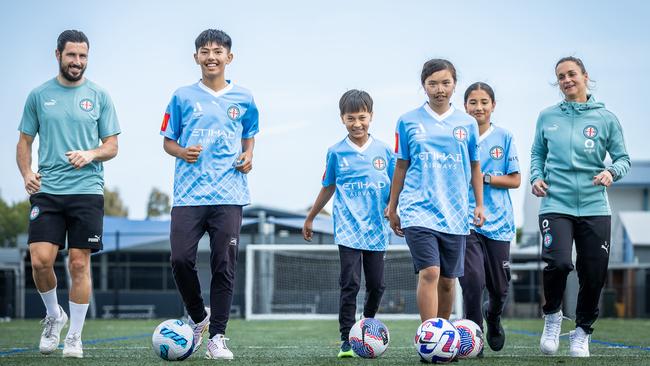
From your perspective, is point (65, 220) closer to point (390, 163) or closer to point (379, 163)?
point (379, 163)

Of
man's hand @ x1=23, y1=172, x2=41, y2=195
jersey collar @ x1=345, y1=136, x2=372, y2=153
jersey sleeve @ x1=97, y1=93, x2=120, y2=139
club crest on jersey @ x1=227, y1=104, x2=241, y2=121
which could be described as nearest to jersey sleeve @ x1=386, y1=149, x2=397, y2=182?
jersey collar @ x1=345, y1=136, x2=372, y2=153

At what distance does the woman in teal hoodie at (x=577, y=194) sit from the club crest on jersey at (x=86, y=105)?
10.6 feet

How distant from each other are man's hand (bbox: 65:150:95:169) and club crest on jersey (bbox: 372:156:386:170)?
229cm

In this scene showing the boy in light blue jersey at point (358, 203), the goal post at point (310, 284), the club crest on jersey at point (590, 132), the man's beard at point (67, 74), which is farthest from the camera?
the goal post at point (310, 284)

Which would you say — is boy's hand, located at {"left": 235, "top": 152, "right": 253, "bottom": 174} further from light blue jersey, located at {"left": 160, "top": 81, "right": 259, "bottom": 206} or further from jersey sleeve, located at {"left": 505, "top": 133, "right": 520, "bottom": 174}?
jersey sleeve, located at {"left": 505, "top": 133, "right": 520, "bottom": 174}

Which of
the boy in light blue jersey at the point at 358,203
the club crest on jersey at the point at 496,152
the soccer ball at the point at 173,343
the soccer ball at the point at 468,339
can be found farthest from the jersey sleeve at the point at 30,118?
the club crest on jersey at the point at 496,152

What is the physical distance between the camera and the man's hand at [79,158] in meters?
6.00

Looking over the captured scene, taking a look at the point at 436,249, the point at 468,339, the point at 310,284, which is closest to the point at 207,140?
the point at 436,249

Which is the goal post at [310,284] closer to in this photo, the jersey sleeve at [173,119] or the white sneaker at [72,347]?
the white sneaker at [72,347]

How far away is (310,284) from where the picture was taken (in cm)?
2158

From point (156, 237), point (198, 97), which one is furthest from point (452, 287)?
point (156, 237)

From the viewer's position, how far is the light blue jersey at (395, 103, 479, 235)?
A: 234 inches

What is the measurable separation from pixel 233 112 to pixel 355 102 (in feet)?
3.99

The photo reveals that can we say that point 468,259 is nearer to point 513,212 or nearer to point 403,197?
point 513,212
